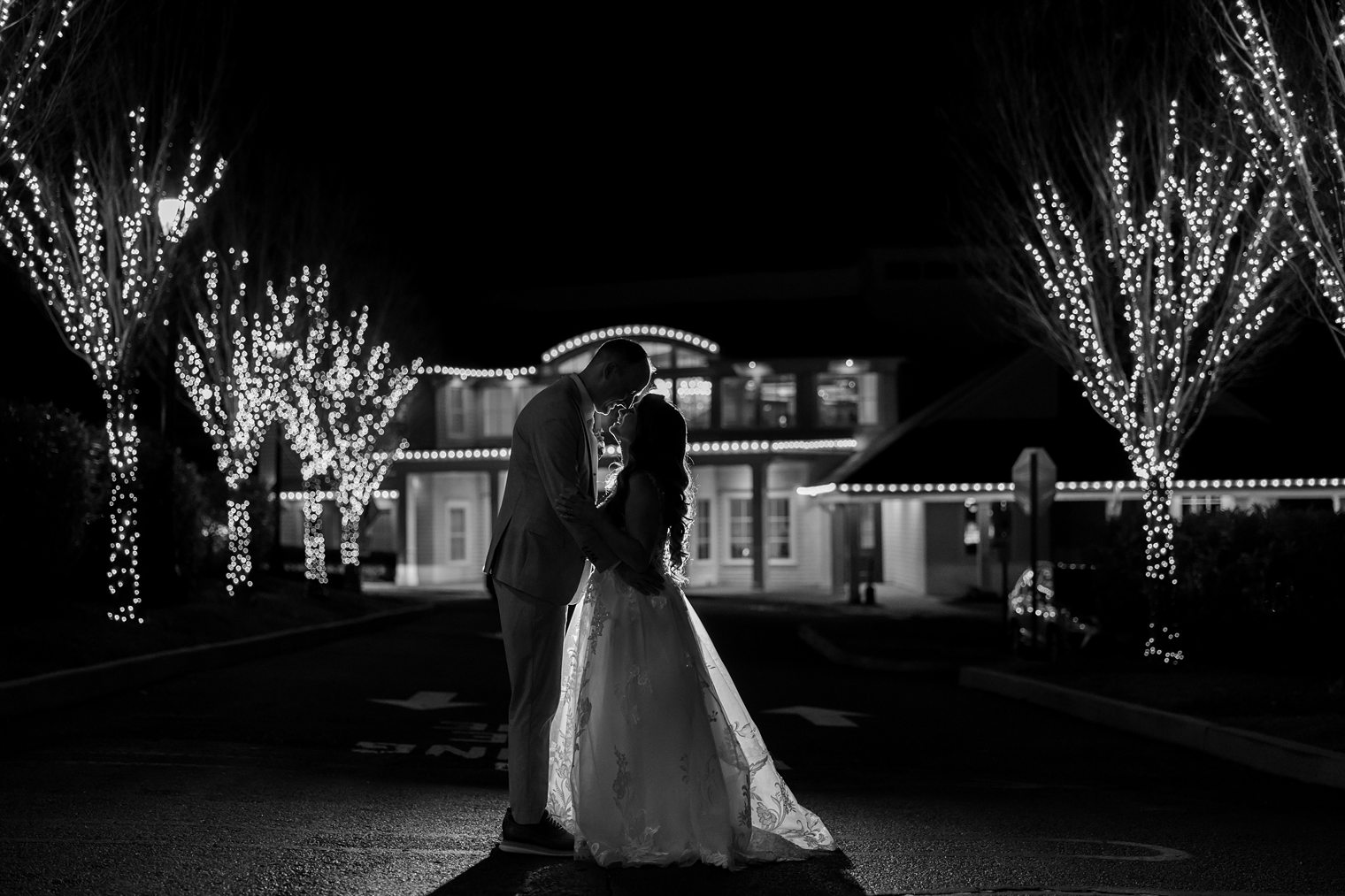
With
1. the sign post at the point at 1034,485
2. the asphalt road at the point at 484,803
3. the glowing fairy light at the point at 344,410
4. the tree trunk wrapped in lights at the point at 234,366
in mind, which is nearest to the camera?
the asphalt road at the point at 484,803

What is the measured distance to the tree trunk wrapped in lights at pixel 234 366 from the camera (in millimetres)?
26672

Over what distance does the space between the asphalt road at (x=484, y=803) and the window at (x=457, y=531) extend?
110ft

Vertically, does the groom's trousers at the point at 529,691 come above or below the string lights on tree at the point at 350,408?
below

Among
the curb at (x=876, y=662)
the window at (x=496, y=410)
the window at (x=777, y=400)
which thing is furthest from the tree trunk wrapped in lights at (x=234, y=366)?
the window at (x=496, y=410)

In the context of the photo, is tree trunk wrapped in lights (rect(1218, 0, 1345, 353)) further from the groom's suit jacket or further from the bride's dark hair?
the groom's suit jacket

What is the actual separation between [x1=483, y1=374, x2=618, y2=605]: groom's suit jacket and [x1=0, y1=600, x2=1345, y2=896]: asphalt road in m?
1.14

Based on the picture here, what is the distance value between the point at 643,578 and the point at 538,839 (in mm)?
1127

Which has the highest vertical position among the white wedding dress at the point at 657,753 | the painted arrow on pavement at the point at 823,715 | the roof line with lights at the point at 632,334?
the roof line with lights at the point at 632,334

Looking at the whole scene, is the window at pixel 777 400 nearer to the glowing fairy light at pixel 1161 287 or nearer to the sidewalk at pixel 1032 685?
the sidewalk at pixel 1032 685

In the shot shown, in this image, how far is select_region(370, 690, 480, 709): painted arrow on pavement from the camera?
14.3 metres

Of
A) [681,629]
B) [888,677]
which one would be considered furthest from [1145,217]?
[681,629]

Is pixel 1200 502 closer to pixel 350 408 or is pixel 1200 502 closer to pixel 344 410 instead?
pixel 344 410

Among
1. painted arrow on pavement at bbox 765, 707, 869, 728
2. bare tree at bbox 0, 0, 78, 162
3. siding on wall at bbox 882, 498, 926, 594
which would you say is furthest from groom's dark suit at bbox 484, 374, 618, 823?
siding on wall at bbox 882, 498, 926, 594

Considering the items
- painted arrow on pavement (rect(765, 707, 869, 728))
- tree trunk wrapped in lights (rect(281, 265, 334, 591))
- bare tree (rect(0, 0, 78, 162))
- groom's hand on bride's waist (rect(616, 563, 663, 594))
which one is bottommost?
painted arrow on pavement (rect(765, 707, 869, 728))
